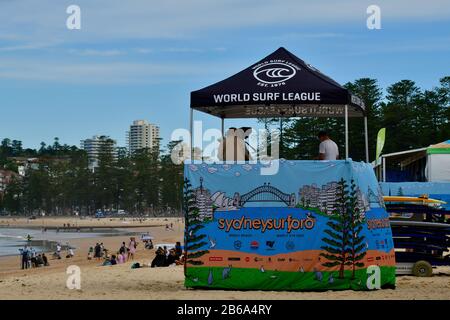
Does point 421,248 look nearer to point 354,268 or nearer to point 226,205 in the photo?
point 354,268

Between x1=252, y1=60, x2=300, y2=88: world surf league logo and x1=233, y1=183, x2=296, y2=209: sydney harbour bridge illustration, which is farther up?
x1=252, y1=60, x2=300, y2=88: world surf league logo

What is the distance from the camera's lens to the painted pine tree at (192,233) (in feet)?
42.3

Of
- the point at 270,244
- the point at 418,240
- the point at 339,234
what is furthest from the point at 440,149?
the point at 270,244

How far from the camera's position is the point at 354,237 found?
12602 millimetres

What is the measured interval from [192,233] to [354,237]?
252 cm

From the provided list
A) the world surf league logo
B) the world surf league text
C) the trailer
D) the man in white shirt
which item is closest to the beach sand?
the trailer

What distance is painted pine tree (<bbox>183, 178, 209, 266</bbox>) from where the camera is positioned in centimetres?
1290

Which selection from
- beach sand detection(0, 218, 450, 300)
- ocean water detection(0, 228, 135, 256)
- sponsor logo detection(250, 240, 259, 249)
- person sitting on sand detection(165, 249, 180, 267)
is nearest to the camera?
beach sand detection(0, 218, 450, 300)

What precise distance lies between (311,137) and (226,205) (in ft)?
135

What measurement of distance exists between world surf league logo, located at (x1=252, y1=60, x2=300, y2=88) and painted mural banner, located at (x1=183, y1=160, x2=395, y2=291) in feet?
4.22

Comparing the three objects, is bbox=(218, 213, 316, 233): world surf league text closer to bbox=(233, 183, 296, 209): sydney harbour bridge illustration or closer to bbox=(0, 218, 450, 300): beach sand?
bbox=(233, 183, 296, 209): sydney harbour bridge illustration

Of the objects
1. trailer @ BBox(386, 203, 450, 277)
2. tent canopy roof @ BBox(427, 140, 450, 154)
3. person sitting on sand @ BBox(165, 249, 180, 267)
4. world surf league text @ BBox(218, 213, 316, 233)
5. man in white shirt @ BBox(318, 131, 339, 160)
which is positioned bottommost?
person sitting on sand @ BBox(165, 249, 180, 267)

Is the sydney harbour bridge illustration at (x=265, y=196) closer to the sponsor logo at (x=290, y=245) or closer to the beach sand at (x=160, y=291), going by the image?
the sponsor logo at (x=290, y=245)

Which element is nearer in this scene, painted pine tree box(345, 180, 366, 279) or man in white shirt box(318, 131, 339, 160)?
painted pine tree box(345, 180, 366, 279)
